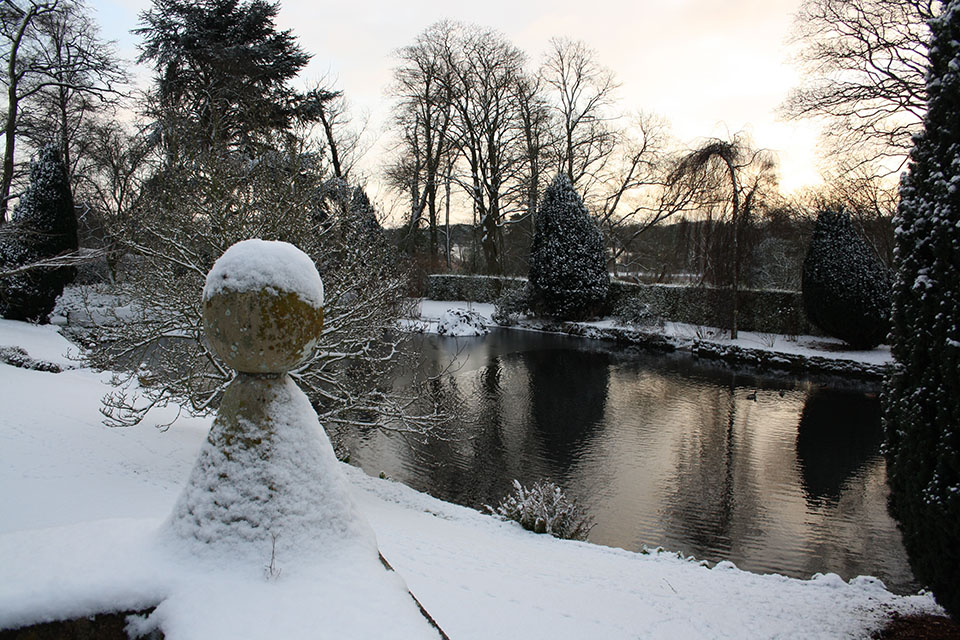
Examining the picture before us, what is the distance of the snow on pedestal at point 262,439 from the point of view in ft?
7.18

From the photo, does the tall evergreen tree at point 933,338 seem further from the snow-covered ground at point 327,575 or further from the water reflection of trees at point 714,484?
the water reflection of trees at point 714,484

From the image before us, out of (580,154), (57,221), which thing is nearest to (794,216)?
(580,154)

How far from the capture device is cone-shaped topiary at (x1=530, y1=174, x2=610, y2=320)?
73.5 feet

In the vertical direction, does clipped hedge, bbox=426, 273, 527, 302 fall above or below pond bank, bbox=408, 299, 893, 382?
above

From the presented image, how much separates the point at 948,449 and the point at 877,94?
58.3 ft

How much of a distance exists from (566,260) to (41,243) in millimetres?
17360

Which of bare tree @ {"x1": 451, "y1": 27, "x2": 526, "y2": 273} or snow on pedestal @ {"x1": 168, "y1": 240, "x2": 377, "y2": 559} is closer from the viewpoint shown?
snow on pedestal @ {"x1": 168, "y1": 240, "x2": 377, "y2": 559}

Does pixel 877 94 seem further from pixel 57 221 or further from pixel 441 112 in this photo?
pixel 57 221

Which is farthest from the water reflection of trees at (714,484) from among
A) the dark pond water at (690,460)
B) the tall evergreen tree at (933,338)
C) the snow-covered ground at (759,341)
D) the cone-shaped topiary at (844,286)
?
the cone-shaped topiary at (844,286)

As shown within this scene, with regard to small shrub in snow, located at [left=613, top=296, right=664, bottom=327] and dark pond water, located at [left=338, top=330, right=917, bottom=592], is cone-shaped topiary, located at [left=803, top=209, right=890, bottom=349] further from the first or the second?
small shrub in snow, located at [left=613, top=296, right=664, bottom=327]

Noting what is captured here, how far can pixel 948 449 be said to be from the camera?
3.17 metres

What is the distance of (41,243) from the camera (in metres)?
15.8

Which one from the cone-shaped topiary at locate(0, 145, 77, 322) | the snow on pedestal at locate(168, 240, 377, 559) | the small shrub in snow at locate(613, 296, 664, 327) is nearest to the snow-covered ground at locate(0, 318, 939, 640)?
the snow on pedestal at locate(168, 240, 377, 559)

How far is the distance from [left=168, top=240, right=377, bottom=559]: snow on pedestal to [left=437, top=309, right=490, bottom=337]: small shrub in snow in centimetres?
1892
